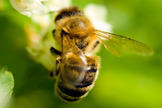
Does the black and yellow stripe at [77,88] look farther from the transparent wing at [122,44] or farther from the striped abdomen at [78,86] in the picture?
the transparent wing at [122,44]

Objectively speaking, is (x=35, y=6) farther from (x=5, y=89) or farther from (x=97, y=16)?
(x=97, y=16)

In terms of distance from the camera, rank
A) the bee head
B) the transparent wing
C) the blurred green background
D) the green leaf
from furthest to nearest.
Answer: the blurred green background, the bee head, the transparent wing, the green leaf

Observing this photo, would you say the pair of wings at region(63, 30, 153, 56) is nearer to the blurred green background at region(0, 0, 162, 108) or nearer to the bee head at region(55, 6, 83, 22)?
the bee head at region(55, 6, 83, 22)

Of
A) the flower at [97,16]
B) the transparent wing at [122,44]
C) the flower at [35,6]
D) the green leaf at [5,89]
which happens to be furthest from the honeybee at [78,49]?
the flower at [97,16]

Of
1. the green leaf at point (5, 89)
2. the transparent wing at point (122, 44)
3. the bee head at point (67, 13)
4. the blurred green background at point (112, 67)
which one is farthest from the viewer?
the blurred green background at point (112, 67)


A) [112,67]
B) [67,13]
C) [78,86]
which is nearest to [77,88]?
[78,86]

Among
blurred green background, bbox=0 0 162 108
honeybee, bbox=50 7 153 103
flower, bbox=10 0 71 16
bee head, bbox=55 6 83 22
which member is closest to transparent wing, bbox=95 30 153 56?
honeybee, bbox=50 7 153 103

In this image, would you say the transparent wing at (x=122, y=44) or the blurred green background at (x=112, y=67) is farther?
the blurred green background at (x=112, y=67)

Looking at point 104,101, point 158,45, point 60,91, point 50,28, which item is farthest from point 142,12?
point 60,91
